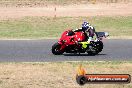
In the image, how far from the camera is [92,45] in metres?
20.0

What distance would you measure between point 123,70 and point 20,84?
12.0ft

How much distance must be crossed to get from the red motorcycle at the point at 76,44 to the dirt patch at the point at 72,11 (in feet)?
60.3

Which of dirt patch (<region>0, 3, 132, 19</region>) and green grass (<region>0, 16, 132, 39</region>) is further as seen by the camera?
dirt patch (<region>0, 3, 132, 19</region>)

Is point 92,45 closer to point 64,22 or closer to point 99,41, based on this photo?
point 99,41

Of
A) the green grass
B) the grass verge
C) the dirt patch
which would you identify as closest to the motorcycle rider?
the grass verge

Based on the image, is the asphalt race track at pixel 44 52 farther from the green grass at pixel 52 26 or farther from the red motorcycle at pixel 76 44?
the green grass at pixel 52 26

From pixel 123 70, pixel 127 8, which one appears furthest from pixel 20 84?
pixel 127 8

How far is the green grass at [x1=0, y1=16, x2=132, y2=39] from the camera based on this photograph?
1093 inches

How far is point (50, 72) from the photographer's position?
15180 millimetres

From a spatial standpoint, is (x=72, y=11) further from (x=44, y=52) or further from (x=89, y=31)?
(x=89, y=31)

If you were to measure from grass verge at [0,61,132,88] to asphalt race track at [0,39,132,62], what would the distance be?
4.88 ft

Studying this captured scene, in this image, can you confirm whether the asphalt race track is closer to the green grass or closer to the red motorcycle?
the red motorcycle

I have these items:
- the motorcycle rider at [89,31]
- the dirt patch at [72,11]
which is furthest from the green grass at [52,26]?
the motorcycle rider at [89,31]

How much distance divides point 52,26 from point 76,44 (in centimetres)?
1223
